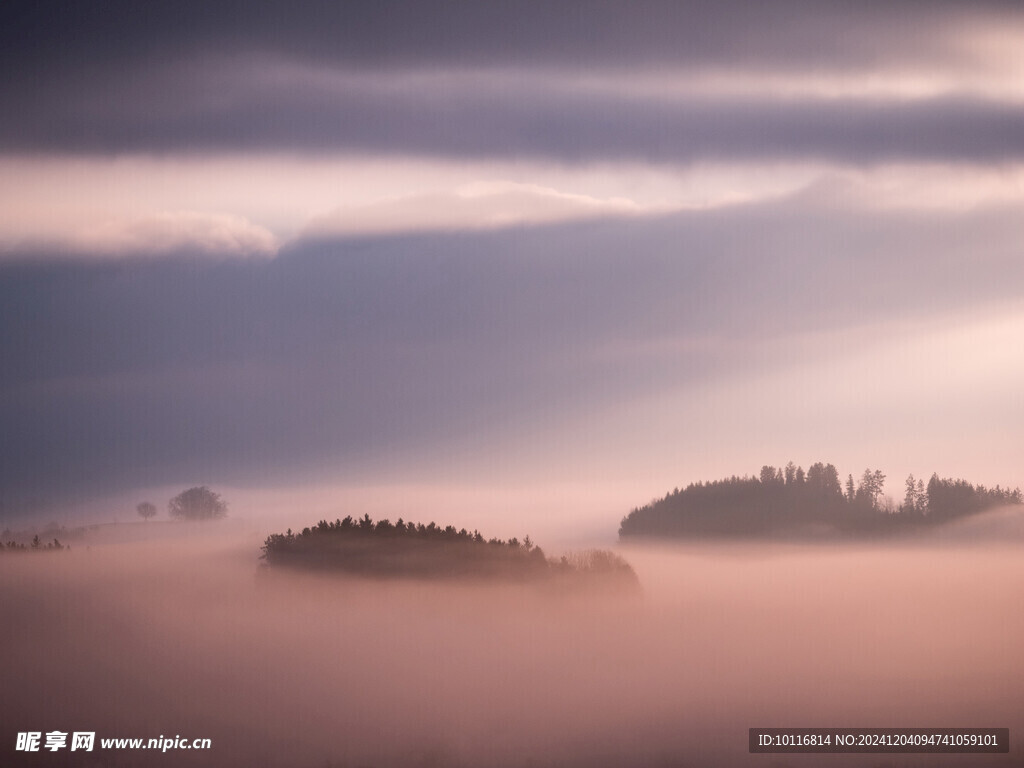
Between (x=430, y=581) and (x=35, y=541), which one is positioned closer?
(x=35, y=541)

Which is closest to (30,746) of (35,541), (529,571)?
(35,541)

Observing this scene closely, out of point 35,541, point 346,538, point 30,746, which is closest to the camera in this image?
point 30,746

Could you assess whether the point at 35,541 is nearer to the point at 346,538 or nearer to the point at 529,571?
the point at 346,538

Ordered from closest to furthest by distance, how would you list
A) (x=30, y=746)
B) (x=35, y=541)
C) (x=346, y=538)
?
(x=30, y=746) → (x=35, y=541) → (x=346, y=538)

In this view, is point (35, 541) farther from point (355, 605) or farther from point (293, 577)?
point (355, 605)

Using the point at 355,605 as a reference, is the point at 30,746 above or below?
below

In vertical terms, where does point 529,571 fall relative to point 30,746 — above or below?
above

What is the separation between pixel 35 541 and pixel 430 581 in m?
22.5

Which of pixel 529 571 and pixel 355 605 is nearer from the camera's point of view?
pixel 355 605

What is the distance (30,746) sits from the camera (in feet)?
144

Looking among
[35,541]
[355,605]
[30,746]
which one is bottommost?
[30,746]

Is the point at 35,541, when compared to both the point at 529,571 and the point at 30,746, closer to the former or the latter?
the point at 30,746

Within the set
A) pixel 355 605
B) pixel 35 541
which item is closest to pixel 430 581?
pixel 355 605

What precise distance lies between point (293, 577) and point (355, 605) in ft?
12.9
